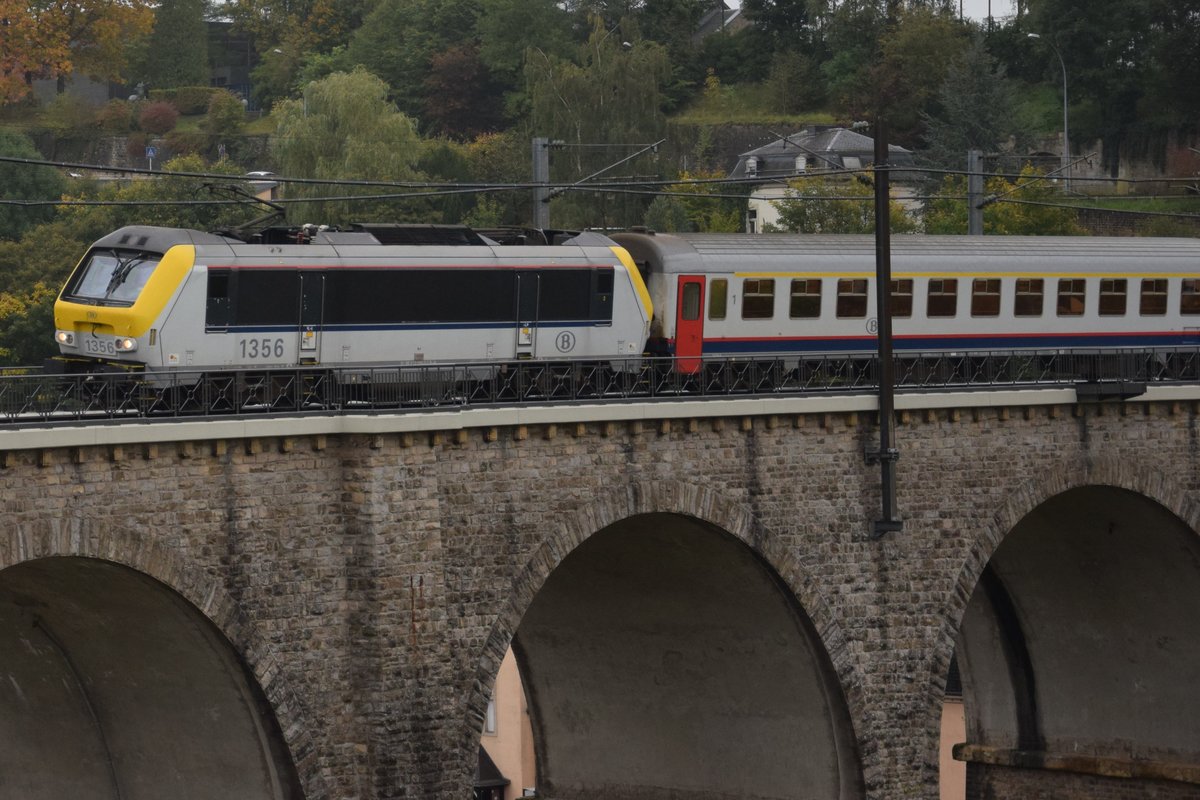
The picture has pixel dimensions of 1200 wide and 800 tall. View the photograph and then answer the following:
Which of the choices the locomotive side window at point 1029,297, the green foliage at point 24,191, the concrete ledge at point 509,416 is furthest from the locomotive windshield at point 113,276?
the green foliage at point 24,191

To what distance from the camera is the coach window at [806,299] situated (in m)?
35.2

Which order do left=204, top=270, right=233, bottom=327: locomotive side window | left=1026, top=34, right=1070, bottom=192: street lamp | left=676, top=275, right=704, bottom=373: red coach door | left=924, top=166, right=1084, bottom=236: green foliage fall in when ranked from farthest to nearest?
left=1026, top=34, right=1070, bottom=192: street lamp → left=924, top=166, right=1084, bottom=236: green foliage → left=676, top=275, right=704, bottom=373: red coach door → left=204, top=270, right=233, bottom=327: locomotive side window

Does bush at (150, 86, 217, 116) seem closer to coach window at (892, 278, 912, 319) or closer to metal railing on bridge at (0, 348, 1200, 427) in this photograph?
coach window at (892, 278, 912, 319)

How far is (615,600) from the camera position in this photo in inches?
1444

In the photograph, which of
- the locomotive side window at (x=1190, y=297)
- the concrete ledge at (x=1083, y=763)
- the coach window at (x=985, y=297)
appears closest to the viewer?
the coach window at (x=985, y=297)

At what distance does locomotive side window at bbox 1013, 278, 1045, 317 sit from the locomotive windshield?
1633 centimetres

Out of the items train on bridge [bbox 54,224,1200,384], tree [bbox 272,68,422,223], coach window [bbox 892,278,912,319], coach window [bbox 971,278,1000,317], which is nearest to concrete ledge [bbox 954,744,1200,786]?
train on bridge [bbox 54,224,1200,384]

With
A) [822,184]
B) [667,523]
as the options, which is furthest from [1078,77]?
[667,523]

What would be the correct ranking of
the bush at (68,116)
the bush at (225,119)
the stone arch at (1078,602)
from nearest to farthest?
the stone arch at (1078,602)
the bush at (225,119)
the bush at (68,116)

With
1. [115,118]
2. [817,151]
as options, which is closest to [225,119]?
[115,118]

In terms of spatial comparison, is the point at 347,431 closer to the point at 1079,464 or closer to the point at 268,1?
the point at 1079,464

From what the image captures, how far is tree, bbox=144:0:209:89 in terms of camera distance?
109 meters

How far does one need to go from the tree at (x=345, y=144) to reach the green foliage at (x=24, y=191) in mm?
9526

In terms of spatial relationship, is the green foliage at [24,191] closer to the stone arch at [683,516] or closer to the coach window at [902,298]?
the coach window at [902,298]
